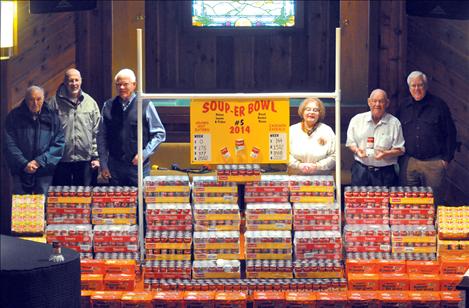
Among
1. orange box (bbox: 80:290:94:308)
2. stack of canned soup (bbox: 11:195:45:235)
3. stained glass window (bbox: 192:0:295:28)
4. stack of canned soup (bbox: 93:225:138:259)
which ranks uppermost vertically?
stained glass window (bbox: 192:0:295:28)

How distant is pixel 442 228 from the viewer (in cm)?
946

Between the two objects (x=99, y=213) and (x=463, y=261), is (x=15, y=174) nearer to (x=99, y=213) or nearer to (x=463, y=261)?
(x=99, y=213)

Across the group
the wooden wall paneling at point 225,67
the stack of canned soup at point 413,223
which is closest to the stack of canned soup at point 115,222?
the stack of canned soup at point 413,223

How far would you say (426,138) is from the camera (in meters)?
11.1

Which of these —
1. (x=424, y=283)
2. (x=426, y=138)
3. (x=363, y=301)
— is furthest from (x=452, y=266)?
(x=426, y=138)

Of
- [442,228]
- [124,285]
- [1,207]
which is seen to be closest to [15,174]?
[1,207]

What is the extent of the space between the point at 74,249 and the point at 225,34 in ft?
20.0

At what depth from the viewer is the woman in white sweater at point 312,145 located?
1012cm

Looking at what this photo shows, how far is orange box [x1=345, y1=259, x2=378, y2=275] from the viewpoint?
9031mm

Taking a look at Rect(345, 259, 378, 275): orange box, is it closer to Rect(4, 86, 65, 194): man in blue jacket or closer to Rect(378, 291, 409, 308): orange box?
Rect(378, 291, 409, 308): orange box

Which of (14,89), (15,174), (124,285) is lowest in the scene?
(124,285)

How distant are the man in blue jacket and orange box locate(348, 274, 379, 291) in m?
3.55

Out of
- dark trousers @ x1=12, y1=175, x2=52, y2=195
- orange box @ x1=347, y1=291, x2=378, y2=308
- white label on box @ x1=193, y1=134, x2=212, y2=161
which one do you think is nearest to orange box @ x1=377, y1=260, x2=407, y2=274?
orange box @ x1=347, y1=291, x2=378, y2=308

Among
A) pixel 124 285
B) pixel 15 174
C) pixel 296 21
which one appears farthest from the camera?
pixel 296 21
